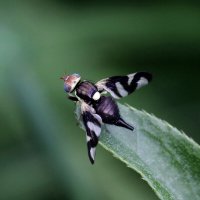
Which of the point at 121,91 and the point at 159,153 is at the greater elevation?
the point at 159,153

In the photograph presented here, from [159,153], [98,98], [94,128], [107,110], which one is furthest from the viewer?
[98,98]

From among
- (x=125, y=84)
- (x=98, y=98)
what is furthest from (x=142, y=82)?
(x=98, y=98)

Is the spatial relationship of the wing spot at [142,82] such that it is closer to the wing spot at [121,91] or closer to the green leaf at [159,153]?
the wing spot at [121,91]

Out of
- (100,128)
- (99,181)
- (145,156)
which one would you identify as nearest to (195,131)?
(99,181)

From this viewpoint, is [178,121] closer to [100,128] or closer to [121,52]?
[121,52]

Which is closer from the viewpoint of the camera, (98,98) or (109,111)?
(109,111)

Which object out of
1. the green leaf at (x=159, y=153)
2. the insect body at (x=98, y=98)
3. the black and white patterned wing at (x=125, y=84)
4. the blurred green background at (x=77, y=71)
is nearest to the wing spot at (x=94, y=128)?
the insect body at (x=98, y=98)

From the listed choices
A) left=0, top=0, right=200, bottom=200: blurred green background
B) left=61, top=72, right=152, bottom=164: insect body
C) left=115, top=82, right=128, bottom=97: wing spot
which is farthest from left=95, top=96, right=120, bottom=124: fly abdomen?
left=0, top=0, right=200, bottom=200: blurred green background

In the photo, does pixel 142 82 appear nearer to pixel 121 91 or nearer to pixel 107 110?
pixel 121 91
